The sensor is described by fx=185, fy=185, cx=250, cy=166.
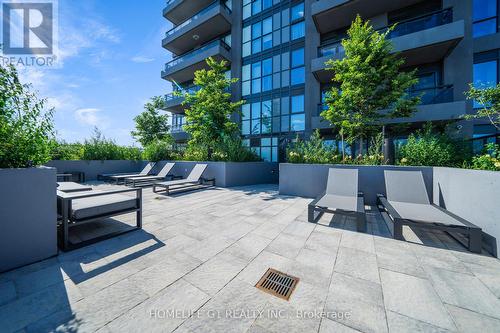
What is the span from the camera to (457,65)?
32.1ft

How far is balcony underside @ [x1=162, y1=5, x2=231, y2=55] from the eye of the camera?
53.2ft

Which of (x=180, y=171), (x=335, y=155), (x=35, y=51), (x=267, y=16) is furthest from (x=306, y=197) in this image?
(x=267, y=16)

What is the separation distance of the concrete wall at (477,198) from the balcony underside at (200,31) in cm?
1918

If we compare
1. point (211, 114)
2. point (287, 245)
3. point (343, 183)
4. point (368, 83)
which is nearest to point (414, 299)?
point (287, 245)

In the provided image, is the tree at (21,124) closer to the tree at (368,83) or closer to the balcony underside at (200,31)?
the tree at (368,83)

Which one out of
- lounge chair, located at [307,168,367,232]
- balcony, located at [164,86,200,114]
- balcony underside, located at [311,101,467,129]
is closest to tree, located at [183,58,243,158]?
lounge chair, located at [307,168,367,232]

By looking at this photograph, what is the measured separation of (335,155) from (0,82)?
27.4ft

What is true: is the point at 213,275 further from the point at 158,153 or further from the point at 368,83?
the point at 158,153

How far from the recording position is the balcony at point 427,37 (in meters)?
9.08

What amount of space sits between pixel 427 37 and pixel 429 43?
35cm

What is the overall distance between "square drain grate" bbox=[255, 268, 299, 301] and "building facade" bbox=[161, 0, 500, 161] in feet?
31.0

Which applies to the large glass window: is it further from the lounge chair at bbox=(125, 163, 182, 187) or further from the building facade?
the lounge chair at bbox=(125, 163, 182, 187)

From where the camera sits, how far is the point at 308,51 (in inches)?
522

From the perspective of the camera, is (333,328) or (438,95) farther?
(438,95)
